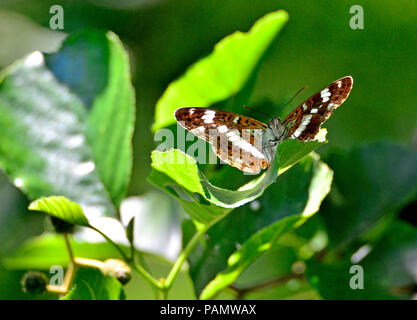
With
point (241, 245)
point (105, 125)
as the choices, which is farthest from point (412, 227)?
point (105, 125)

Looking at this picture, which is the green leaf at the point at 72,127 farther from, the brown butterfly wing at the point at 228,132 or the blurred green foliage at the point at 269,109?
the brown butterfly wing at the point at 228,132

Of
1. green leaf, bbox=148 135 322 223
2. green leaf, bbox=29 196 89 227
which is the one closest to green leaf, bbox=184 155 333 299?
green leaf, bbox=148 135 322 223

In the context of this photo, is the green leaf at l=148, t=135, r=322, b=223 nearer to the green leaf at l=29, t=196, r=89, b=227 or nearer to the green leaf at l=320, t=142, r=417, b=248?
the green leaf at l=29, t=196, r=89, b=227

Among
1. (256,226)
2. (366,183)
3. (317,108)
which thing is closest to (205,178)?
(256,226)

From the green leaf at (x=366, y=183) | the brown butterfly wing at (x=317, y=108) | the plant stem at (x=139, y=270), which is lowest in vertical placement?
the green leaf at (x=366, y=183)

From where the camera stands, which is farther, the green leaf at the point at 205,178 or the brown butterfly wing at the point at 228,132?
the brown butterfly wing at the point at 228,132

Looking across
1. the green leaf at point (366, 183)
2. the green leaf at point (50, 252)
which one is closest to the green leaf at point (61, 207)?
the green leaf at point (50, 252)

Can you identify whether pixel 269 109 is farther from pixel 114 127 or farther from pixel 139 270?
pixel 139 270
